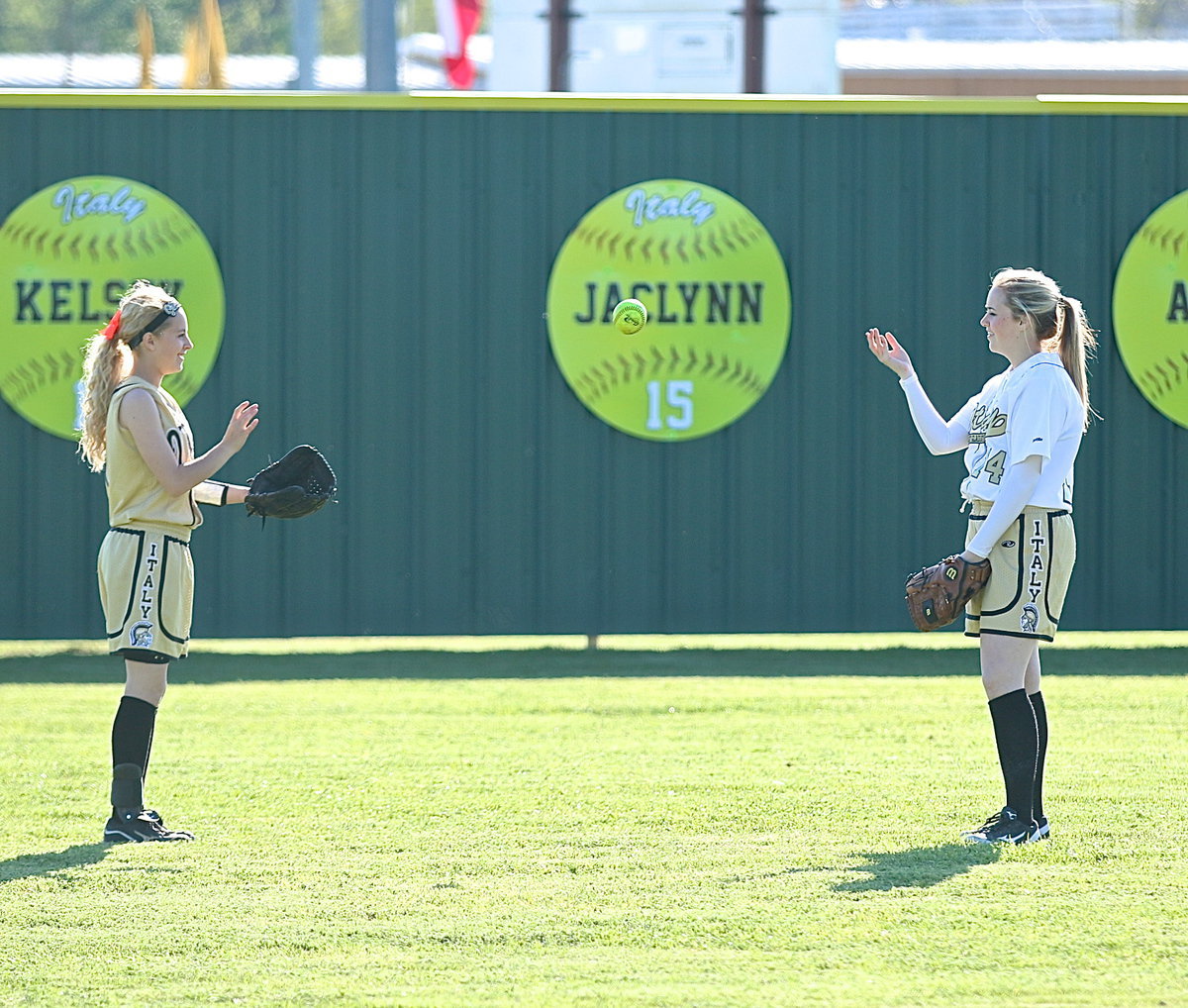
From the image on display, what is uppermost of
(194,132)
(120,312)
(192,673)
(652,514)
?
(194,132)

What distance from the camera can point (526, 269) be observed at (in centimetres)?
930

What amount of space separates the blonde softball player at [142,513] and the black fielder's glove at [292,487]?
0.31 metres

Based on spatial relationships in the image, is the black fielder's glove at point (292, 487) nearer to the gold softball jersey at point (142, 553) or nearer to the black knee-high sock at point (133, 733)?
the gold softball jersey at point (142, 553)

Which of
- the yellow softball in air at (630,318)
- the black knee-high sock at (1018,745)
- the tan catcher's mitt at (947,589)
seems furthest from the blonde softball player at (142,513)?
the yellow softball in air at (630,318)

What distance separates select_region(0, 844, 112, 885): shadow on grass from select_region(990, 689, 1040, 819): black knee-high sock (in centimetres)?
275

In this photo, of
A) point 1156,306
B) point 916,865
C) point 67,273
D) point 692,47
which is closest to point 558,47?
point 692,47

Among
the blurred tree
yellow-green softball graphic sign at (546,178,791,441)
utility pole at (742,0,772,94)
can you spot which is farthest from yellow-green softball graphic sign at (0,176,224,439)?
the blurred tree

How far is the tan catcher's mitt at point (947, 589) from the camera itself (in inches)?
199

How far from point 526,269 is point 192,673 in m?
2.87

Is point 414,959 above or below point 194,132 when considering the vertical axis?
below

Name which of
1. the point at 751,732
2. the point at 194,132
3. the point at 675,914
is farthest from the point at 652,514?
the point at 675,914

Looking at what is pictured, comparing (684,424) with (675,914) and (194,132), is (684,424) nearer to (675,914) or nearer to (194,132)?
(194,132)

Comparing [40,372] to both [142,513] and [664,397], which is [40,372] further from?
[142,513]

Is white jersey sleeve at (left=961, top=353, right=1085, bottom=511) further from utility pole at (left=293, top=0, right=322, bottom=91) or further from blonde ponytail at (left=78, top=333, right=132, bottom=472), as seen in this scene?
utility pole at (left=293, top=0, right=322, bottom=91)
